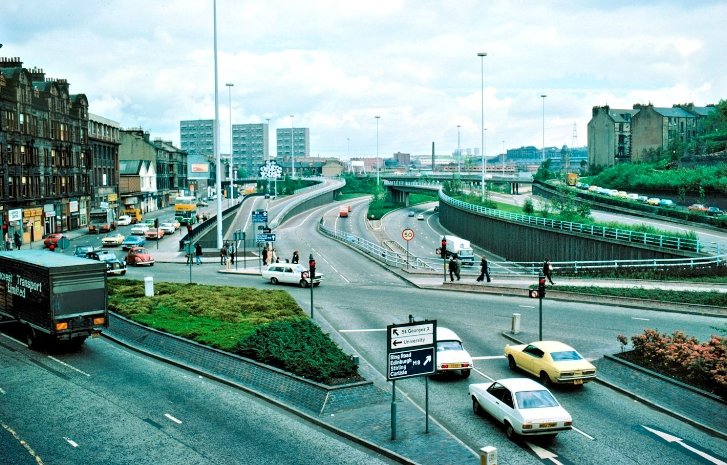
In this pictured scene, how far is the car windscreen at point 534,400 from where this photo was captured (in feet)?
60.9

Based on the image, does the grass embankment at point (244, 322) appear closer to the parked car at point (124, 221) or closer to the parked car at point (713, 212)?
the parked car at point (713, 212)

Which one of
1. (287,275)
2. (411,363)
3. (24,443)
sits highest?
(411,363)

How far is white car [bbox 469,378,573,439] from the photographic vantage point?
708 inches

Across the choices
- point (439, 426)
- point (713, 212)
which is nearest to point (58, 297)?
point (439, 426)

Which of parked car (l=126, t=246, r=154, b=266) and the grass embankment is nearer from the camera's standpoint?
the grass embankment

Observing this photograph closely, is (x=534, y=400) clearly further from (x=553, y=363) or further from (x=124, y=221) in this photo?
(x=124, y=221)

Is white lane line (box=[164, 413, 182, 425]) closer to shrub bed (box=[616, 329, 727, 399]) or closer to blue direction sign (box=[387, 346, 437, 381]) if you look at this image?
blue direction sign (box=[387, 346, 437, 381])

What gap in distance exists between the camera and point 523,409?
18.4m

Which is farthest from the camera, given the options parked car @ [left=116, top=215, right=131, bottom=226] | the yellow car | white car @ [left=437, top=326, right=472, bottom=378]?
parked car @ [left=116, top=215, right=131, bottom=226]

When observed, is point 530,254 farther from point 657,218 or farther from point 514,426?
point 514,426

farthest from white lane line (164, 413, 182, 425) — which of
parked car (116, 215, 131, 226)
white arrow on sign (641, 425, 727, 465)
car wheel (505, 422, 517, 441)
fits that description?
parked car (116, 215, 131, 226)

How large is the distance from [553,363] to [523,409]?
4687 mm

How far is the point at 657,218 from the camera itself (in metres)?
72.4

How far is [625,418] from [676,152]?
115441 mm
